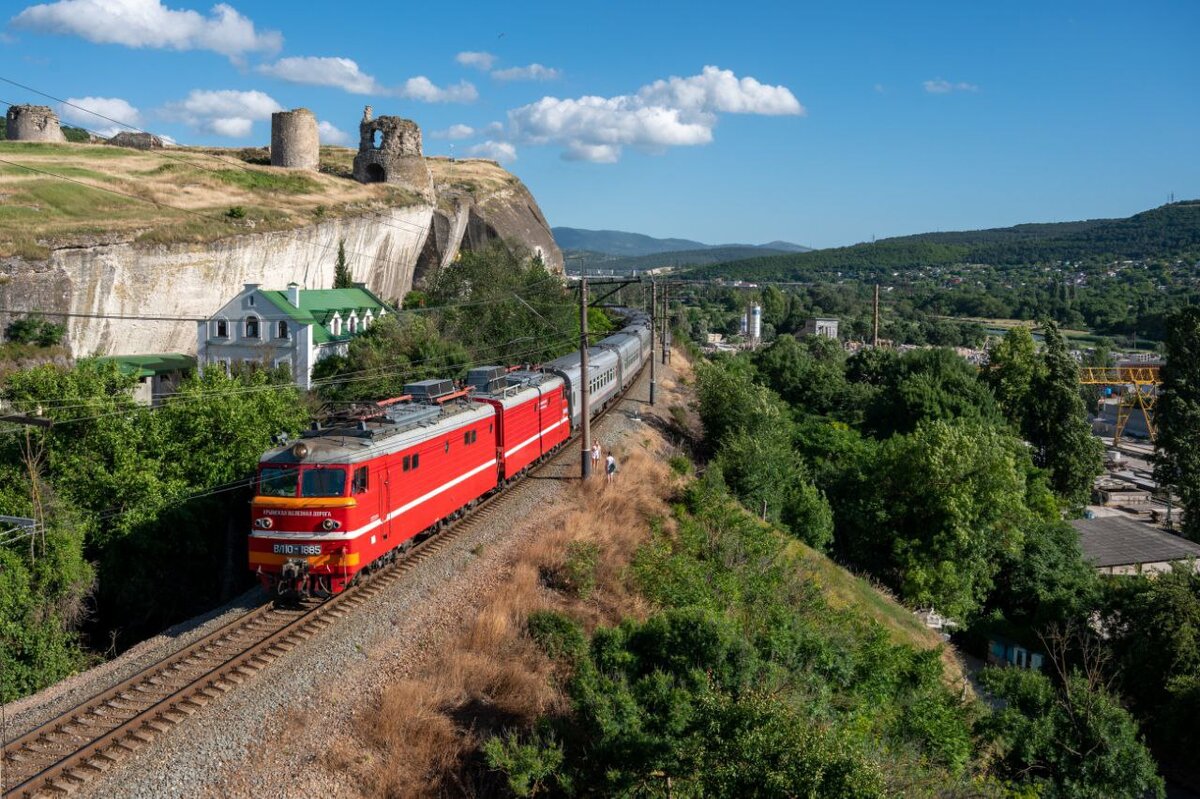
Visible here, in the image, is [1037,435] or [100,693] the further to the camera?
[1037,435]

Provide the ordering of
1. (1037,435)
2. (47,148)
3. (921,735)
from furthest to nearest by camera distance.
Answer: (47,148), (1037,435), (921,735)

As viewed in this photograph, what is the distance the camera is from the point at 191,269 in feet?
145

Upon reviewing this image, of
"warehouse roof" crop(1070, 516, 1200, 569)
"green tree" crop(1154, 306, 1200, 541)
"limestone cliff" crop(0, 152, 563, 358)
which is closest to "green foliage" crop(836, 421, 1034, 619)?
"warehouse roof" crop(1070, 516, 1200, 569)

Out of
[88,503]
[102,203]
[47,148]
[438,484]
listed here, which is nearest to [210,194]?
[102,203]

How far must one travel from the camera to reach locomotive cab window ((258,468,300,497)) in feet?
51.0

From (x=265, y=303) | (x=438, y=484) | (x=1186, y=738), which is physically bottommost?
(x=1186, y=738)

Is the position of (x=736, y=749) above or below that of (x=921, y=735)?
above

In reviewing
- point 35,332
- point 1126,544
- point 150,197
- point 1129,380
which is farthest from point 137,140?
point 1129,380

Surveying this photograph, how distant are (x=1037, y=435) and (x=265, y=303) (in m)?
45.4

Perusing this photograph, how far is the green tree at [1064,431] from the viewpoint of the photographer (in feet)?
163

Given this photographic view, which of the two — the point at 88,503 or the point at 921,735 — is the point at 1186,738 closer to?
the point at 921,735

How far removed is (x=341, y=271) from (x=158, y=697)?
46.3 meters

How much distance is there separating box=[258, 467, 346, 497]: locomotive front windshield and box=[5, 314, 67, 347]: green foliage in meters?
27.0

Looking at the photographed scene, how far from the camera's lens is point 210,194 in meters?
54.8
